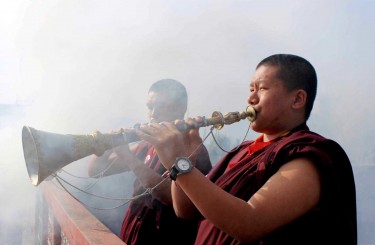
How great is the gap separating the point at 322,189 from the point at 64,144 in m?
1.19

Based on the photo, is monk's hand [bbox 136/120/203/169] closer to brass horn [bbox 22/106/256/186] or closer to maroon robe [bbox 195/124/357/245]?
brass horn [bbox 22/106/256/186]

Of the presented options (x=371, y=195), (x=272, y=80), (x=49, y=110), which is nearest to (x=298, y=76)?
(x=272, y=80)

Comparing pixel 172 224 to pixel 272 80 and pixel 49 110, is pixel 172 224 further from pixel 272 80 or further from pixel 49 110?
pixel 49 110

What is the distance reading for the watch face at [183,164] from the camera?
1490mm

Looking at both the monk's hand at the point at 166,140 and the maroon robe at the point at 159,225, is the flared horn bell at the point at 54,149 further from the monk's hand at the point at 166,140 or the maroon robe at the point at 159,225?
the maroon robe at the point at 159,225

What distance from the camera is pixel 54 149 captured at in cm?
186

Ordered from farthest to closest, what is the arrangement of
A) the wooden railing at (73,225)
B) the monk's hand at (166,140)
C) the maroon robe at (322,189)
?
the wooden railing at (73,225) < the monk's hand at (166,140) < the maroon robe at (322,189)

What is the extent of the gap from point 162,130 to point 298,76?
66 centimetres

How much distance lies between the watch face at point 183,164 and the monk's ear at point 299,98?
0.57m

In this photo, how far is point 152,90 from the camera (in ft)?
10.2

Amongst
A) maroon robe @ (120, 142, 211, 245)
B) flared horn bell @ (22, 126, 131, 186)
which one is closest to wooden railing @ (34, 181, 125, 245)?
maroon robe @ (120, 142, 211, 245)

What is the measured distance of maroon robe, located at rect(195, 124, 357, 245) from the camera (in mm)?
1420

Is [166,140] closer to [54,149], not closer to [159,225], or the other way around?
[54,149]

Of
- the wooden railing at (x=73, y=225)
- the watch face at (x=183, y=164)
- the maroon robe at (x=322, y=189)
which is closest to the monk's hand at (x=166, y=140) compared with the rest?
the watch face at (x=183, y=164)
